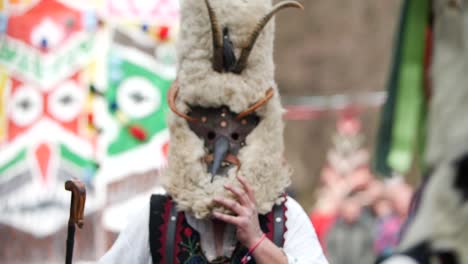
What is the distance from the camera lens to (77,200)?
339cm

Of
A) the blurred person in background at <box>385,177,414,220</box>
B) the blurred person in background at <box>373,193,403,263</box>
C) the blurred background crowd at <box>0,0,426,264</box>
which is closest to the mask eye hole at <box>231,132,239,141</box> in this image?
the blurred background crowd at <box>0,0,426,264</box>

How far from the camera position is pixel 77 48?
6379 millimetres

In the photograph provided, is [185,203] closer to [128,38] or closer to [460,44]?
[460,44]

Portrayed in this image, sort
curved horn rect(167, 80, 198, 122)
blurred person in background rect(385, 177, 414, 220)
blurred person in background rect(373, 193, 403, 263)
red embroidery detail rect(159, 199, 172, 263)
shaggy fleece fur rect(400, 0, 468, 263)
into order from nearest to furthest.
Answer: shaggy fleece fur rect(400, 0, 468, 263) < red embroidery detail rect(159, 199, 172, 263) < curved horn rect(167, 80, 198, 122) < blurred person in background rect(373, 193, 403, 263) < blurred person in background rect(385, 177, 414, 220)

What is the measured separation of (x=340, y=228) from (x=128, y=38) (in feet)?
16.9

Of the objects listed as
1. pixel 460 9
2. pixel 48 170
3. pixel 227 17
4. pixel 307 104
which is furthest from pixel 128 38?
pixel 307 104

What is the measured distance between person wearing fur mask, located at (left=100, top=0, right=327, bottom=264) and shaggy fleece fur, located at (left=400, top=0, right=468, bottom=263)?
154 centimetres

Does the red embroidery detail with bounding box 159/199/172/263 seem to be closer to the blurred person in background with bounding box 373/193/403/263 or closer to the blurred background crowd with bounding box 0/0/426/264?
the blurred background crowd with bounding box 0/0/426/264

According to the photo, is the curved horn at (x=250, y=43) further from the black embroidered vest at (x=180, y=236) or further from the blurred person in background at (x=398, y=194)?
the blurred person in background at (x=398, y=194)

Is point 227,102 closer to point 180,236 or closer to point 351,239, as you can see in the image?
point 180,236

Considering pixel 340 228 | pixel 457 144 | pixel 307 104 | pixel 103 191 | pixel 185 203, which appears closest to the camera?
pixel 457 144

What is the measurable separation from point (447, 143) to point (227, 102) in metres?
1.74

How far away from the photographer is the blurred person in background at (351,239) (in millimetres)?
10656

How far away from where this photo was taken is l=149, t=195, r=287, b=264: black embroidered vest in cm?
357
